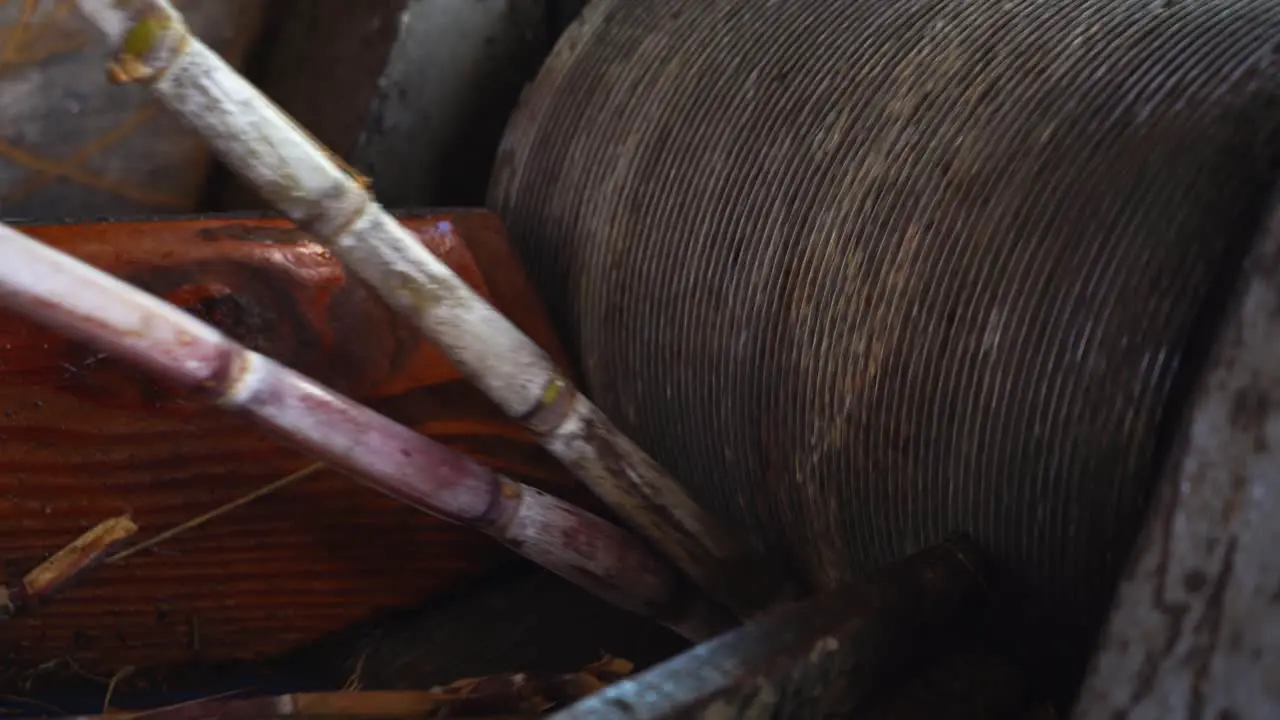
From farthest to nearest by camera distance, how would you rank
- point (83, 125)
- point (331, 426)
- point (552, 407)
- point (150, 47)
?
point (83, 125)
point (552, 407)
point (331, 426)
point (150, 47)

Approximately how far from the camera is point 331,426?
767 mm

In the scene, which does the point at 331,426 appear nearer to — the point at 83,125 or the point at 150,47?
the point at 150,47

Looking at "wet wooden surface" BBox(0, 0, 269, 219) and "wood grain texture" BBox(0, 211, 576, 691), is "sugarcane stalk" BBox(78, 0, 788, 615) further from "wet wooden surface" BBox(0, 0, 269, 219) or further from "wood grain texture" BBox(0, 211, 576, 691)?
"wet wooden surface" BBox(0, 0, 269, 219)

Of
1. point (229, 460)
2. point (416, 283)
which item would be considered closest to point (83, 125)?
point (229, 460)

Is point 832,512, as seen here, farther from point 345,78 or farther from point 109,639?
point 345,78

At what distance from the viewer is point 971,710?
758 millimetres

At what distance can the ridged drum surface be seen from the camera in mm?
706

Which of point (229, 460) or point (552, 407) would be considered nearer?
point (552, 407)

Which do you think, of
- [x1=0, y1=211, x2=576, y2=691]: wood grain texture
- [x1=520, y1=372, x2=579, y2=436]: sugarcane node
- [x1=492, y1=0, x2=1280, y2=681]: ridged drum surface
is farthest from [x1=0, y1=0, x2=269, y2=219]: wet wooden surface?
[x1=520, y1=372, x2=579, y2=436]: sugarcane node

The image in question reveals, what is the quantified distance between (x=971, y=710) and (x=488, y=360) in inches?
16.8

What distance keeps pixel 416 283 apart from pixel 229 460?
33 cm

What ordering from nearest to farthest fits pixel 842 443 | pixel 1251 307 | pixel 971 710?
pixel 1251 307 < pixel 971 710 < pixel 842 443

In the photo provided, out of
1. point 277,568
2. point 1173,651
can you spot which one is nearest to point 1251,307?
point 1173,651

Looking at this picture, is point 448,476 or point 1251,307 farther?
point 448,476
